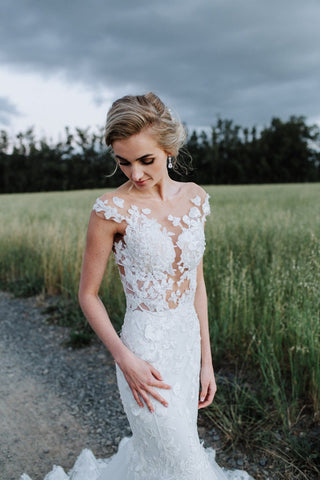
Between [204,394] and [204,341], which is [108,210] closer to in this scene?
[204,341]

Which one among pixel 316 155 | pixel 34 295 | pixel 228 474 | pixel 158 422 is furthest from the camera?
pixel 316 155

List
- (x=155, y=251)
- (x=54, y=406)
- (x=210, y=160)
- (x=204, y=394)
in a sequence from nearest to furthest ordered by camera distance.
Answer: (x=155, y=251)
(x=204, y=394)
(x=54, y=406)
(x=210, y=160)

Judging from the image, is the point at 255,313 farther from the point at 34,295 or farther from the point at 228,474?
the point at 34,295

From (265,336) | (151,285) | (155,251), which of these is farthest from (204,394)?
(265,336)

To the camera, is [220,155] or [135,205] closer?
[135,205]

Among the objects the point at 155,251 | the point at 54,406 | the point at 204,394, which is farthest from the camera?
the point at 54,406

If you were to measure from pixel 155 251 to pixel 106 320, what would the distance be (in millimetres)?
328

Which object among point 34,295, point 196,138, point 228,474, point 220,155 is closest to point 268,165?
point 220,155

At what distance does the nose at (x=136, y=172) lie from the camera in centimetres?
163

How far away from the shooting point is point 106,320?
1669 millimetres

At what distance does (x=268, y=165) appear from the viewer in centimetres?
4791

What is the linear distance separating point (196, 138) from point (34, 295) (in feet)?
136

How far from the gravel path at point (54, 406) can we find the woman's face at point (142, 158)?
2.06m

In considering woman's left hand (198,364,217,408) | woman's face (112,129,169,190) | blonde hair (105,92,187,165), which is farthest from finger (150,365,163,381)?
blonde hair (105,92,187,165)
